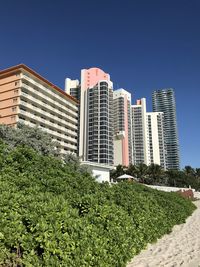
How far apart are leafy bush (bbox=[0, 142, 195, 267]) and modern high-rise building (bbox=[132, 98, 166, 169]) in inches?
4290

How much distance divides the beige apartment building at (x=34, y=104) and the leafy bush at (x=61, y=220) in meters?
53.9

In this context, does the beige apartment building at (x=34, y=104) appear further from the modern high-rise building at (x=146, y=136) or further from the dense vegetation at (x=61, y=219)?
the dense vegetation at (x=61, y=219)

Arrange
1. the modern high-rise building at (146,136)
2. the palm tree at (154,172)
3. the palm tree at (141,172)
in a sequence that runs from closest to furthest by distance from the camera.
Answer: the palm tree at (141,172)
the palm tree at (154,172)
the modern high-rise building at (146,136)

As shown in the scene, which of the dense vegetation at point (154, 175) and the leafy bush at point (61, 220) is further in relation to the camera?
the dense vegetation at point (154, 175)

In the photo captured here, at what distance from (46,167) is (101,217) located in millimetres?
3476

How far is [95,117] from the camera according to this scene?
319ft

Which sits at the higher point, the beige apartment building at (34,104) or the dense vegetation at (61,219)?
the beige apartment building at (34,104)

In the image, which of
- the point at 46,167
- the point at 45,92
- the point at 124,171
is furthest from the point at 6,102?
the point at 46,167

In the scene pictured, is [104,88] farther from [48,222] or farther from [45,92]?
[48,222]

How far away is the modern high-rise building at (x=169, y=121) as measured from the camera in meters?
140

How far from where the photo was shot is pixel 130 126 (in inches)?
4619

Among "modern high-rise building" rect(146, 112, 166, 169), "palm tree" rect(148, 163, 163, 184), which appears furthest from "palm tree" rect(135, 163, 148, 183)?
"modern high-rise building" rect(146, 112, 166, 169)

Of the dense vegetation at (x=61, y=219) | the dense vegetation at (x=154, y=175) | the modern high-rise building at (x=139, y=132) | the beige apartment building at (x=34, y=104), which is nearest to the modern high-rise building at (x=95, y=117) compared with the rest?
the beige apartment building at (x=34, y=104)

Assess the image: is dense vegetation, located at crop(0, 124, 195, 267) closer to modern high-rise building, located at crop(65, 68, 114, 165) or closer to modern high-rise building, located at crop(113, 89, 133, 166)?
modern high-rise building, located at crop(65, 68, 114, 165)
